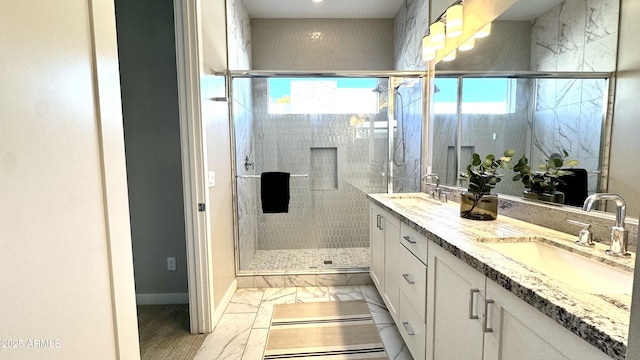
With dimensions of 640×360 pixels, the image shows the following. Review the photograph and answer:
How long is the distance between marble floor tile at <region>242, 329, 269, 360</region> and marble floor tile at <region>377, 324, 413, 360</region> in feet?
2.64

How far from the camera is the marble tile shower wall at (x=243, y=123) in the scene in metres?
2.66

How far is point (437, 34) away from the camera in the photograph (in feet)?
7.45

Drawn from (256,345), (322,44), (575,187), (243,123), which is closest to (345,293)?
(256,345)

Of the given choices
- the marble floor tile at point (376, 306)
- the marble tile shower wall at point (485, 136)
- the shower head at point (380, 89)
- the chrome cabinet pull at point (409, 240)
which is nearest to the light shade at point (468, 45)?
the marble tile shower wall at point (485, 136)

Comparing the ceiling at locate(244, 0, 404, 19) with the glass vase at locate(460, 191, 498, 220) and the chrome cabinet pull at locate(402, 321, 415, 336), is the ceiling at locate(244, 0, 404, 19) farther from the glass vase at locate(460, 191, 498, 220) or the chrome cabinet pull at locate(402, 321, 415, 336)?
the chrome cabinet pull at locate(402, 321, 415, 336)

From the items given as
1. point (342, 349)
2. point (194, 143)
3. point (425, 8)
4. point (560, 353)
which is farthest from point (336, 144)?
point (560, 353)

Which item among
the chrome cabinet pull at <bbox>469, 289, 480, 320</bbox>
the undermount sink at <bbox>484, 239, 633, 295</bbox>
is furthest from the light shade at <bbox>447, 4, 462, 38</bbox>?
the chrome cabinet pull at <bbox>469, 289, 480, 320</bbox>

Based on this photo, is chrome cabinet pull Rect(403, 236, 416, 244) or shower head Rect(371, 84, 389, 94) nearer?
chrome cabinet pull Rect(403, 236, 416, 244)

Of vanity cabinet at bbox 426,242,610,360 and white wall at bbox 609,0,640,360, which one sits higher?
white wall at bbox 609,0,640,360

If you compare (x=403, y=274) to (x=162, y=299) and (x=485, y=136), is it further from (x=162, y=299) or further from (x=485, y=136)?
(x=162, y=299)

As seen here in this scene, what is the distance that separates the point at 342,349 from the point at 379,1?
3524mm

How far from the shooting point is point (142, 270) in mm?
2316

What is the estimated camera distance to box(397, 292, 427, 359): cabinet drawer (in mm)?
1377

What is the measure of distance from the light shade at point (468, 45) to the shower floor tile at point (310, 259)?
2138 mm
